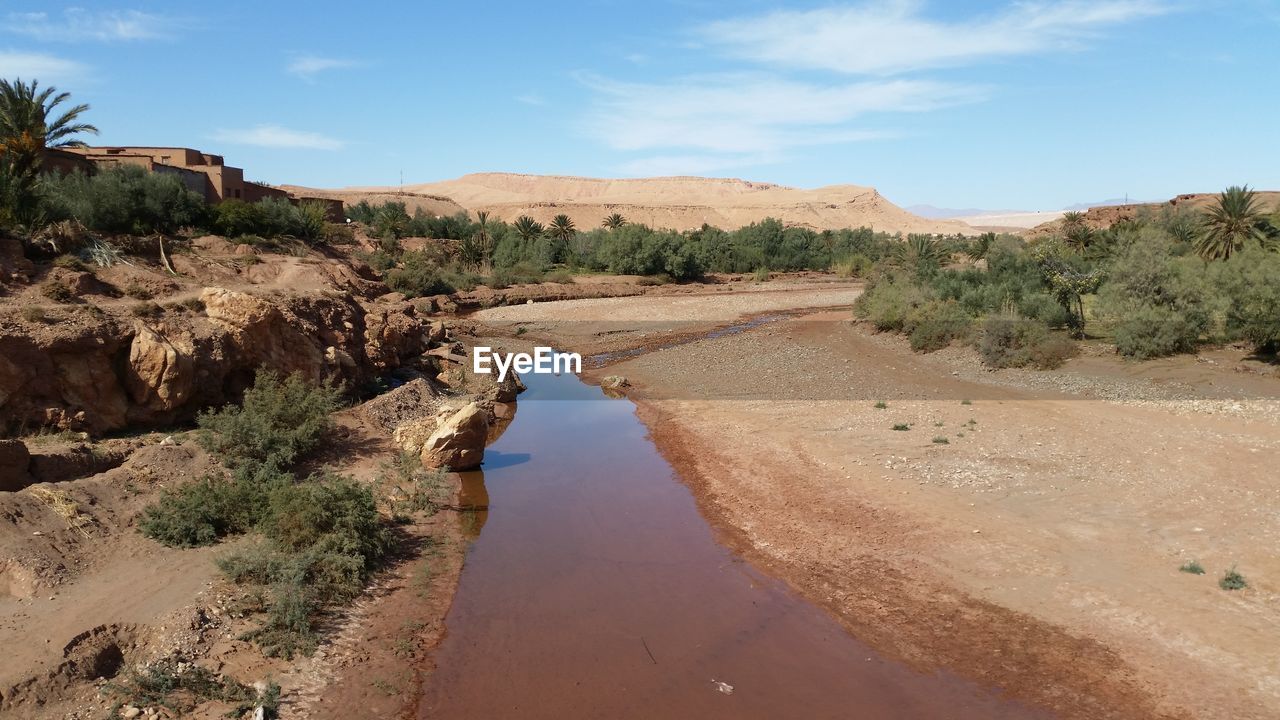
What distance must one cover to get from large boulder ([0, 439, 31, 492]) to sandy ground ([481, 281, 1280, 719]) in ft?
28.2

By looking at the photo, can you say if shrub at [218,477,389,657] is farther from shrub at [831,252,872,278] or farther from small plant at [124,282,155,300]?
shrub at [831,252,872,278]

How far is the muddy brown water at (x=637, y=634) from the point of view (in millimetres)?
7215

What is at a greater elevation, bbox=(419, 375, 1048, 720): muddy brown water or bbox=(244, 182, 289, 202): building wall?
bbox=(244, 182, 289, 202): building wall

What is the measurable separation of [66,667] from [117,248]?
15.1 m

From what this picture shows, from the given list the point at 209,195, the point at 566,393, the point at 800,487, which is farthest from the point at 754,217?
the point at 800,487

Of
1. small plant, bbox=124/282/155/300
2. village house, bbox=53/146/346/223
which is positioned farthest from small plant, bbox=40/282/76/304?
village house, bbox=53/146/346/223

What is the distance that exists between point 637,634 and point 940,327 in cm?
2111

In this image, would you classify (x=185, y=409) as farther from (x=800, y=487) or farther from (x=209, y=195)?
(x=209, y=195)

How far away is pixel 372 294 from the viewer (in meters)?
29.1

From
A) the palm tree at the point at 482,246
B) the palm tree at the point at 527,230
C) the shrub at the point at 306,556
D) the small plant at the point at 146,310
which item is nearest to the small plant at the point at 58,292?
the small plant at the point at 146,310

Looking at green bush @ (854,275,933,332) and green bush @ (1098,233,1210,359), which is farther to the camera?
green bush @ (854,275,933,332)

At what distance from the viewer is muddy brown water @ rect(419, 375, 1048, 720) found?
7.21 m

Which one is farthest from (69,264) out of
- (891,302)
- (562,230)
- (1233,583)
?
(562,230)

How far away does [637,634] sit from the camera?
849cm
